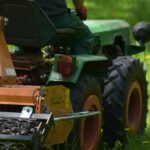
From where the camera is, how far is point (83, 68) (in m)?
5.79

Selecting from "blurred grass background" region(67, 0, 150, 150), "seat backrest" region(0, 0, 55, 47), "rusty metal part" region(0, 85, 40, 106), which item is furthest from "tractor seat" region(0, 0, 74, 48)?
"blurred grass background" region(67, 0, 150, 150)

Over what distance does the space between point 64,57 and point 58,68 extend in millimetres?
101

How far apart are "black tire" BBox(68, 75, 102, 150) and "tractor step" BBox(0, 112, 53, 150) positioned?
3.18 feet

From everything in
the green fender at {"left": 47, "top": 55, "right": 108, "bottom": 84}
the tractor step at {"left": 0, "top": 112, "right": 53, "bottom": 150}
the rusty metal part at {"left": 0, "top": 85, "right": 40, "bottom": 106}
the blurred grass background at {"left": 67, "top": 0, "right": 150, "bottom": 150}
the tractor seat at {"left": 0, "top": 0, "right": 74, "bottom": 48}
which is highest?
the blurred grass background at {"left": 67, "top": 0, "right": 150, "bottom": 150}

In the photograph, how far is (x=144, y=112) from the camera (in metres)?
7.37

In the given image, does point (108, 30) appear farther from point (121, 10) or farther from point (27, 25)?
point (121, 10)

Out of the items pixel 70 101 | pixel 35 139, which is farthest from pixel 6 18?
pixel 35 139

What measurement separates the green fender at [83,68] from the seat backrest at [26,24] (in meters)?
0.30

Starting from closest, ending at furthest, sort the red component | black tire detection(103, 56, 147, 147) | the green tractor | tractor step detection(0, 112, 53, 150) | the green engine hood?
tractor step detection(0, 112, 53, 150) → the green tractor → the red component → black tire detection(103, 56, 147, 147) → the green engine hood

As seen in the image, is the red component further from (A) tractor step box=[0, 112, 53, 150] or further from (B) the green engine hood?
(B) the green engine hood

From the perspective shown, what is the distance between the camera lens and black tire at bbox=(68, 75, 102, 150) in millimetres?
5617

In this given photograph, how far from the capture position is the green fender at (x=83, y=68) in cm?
559

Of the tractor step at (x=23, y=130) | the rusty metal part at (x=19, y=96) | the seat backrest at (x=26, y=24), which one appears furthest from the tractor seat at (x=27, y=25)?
the tractor step at (x=23, y=130)

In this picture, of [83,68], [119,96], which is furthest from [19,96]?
[119,96]
